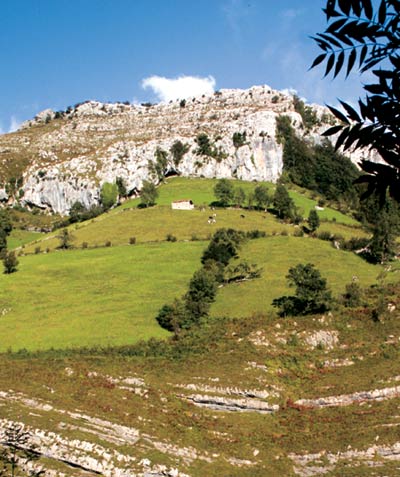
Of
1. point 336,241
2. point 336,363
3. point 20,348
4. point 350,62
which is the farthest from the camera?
point 336,241

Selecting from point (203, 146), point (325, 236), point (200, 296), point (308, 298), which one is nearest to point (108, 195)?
point (203, 146)

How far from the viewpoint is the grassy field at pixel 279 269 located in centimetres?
6144

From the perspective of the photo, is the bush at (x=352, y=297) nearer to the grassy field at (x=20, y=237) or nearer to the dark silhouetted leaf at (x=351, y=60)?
the dark silhouetted leaf at (x=351, y=60)

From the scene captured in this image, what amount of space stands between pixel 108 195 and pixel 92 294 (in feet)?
241

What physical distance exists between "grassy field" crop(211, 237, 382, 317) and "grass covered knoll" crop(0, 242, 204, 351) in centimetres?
816

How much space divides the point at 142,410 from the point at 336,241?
6274 cm

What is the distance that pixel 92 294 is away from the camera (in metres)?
68.8

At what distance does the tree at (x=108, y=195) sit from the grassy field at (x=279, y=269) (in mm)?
58528

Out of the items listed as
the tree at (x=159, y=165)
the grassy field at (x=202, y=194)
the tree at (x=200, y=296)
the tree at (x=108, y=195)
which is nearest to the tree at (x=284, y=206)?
the grassy field at (x=202, y=194)

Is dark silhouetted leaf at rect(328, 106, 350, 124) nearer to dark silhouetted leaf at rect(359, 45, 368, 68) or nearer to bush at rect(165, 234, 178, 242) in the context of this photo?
dark silhouetted leaf at rect(359, 45, 368, 68)

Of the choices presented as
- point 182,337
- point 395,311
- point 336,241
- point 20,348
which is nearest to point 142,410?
point 182,337

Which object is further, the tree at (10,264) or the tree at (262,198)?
the tree at (262,198)

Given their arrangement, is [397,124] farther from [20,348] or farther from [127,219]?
[127,219]

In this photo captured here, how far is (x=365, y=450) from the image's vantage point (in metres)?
29.9
